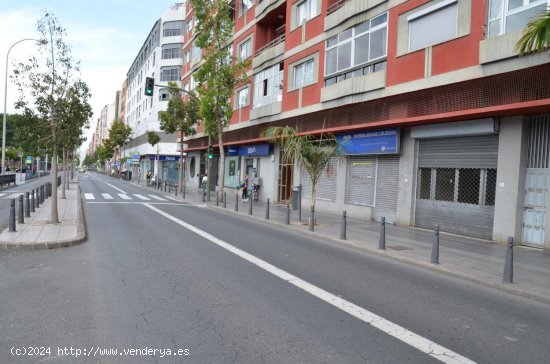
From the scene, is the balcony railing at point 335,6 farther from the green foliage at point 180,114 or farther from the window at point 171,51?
the window at point 171,51

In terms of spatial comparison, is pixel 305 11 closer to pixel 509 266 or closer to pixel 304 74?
pixel 304 74

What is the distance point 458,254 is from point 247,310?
6.91 meters

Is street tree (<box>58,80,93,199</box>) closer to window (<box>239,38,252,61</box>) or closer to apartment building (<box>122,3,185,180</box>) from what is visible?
window (<box>239,38,252,61</box>)

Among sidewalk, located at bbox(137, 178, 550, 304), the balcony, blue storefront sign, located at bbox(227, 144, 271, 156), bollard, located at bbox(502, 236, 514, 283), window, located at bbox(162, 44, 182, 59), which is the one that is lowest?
sidewalk, located at bbox(137, 178, 550, 304)

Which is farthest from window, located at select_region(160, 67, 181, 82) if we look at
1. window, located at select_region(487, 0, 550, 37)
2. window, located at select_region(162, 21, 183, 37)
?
window, located at select_region(487, 0, 550, 37)

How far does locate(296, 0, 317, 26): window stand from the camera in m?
22.5

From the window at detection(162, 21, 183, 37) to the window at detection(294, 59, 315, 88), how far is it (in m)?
45.8

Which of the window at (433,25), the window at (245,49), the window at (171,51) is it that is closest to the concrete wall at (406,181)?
the window at (433,25)

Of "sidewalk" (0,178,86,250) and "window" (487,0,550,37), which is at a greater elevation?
"window" (487,0,550,37)

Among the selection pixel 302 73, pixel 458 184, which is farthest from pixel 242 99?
pixel 458 184

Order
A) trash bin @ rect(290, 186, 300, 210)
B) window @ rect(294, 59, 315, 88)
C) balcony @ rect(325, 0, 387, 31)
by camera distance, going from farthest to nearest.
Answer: window @ rect(294, 59, 315, 88) → trash bin @ rect(290, 186, 300, 210) → balcony @ rect(325, 0, 387, 31)

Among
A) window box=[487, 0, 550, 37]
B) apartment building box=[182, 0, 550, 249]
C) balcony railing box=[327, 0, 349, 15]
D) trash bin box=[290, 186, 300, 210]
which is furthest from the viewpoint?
trash bin box=[290, 186, 300, 210]

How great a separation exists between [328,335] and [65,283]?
4171mm

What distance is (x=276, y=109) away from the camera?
83.2ft
